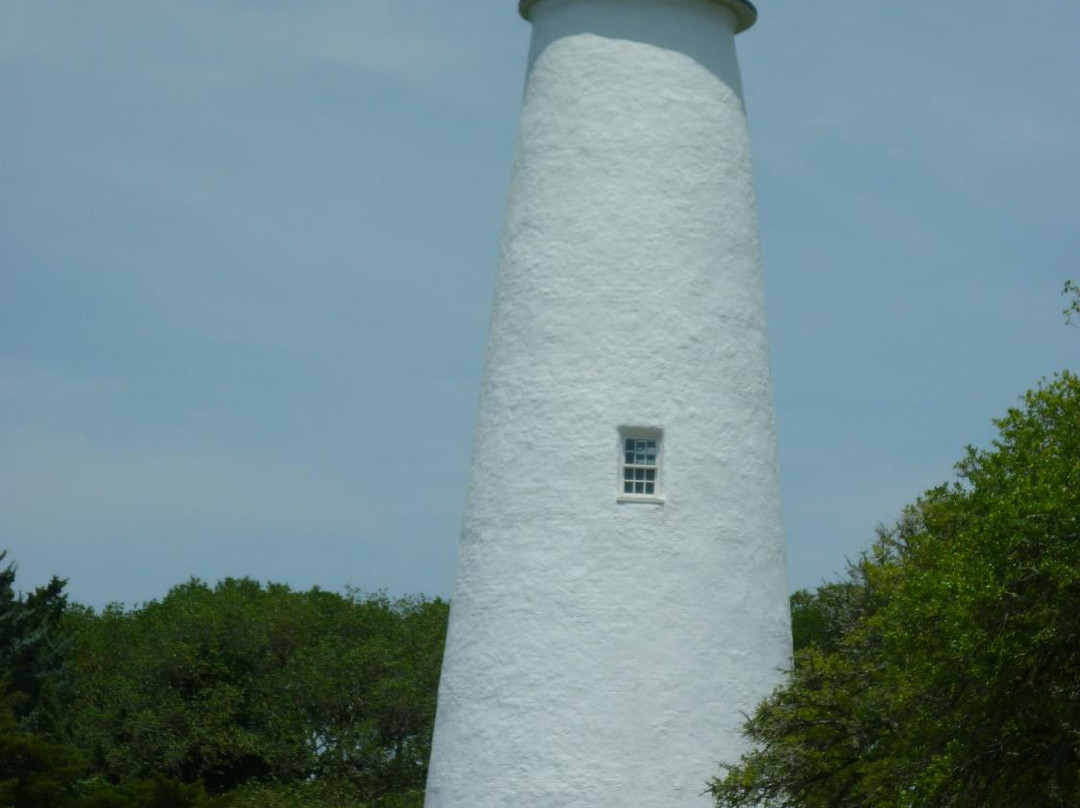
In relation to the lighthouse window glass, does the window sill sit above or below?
below

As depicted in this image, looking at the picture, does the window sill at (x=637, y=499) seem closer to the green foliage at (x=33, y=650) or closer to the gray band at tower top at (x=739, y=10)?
the gray band at tower top at (x=739, y=10)

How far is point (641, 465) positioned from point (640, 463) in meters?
0.04

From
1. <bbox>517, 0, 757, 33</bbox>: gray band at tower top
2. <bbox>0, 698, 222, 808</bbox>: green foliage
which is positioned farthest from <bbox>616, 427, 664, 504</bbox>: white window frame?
<bbox>0, 698, 222, 808</bbox>: green foliage

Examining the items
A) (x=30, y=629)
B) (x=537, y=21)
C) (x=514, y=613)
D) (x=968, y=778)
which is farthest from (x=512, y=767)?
(x=30, y=629)

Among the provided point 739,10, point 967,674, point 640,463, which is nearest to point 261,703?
point 640,463

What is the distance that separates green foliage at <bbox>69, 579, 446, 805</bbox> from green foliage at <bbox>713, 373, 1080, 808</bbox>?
614 inches

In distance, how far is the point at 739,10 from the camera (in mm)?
23891

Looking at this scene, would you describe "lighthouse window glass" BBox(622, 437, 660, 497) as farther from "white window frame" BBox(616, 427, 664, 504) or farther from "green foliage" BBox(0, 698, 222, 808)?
"green foliage" BBox(0, 698, 222, 808)

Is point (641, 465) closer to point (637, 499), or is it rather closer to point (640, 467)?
point (640, 467)

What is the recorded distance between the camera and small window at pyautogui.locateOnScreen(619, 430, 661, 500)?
22.1 m

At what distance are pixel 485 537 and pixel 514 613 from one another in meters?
1.04

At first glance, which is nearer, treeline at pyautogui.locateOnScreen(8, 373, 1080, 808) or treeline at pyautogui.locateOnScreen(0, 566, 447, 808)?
treeline at pyautogui.locateOnScreen(8, 373, 1080, 808)

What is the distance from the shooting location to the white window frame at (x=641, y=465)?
21938mm

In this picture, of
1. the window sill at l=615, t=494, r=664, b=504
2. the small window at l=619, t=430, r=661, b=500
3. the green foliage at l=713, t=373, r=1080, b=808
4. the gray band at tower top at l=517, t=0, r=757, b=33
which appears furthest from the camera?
the gray band at tower top at l=517, t=0, r=757, b=33
